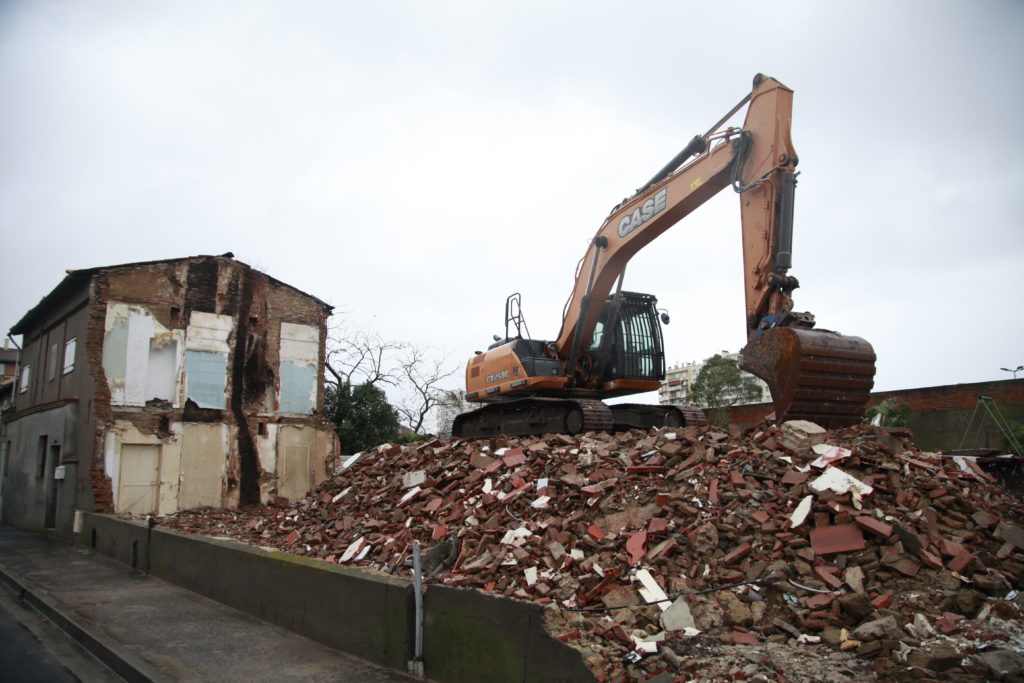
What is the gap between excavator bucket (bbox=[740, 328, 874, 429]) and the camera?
22.9ft

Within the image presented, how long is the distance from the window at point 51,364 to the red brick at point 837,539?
21281 millimetres

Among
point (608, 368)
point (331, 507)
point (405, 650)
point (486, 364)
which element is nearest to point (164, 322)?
point (486, 364)

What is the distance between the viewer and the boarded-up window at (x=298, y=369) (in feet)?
64.8

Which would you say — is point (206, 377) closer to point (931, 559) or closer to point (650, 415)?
point (650, 415)

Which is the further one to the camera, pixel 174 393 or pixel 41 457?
Answer: pixel 41 457

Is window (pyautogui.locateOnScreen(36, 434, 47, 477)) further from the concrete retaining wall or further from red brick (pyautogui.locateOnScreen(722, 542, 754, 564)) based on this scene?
red brick (pyautogui.locateOnScreen(722, 542, 754, 564))

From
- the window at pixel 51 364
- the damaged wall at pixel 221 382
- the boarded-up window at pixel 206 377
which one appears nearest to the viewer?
the damaged wall at pixel 221 382

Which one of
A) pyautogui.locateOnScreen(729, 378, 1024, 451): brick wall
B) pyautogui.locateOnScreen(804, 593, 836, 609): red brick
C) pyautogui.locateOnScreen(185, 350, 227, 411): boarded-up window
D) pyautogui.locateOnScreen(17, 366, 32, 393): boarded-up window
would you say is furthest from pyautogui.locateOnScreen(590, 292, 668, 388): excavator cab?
pyautogui.locateOnScreen(17, 366, 32, 393): boarded-up window

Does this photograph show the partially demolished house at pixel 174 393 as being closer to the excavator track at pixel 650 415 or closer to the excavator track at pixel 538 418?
the excavator track at pixel 538 418

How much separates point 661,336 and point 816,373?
19.0ft

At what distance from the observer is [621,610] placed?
194 inches

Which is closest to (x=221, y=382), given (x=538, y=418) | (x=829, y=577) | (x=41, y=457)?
(x=41, y=457)

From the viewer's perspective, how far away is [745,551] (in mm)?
5176

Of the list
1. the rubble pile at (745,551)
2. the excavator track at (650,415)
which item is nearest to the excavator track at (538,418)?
the excavator track at (650,415)
